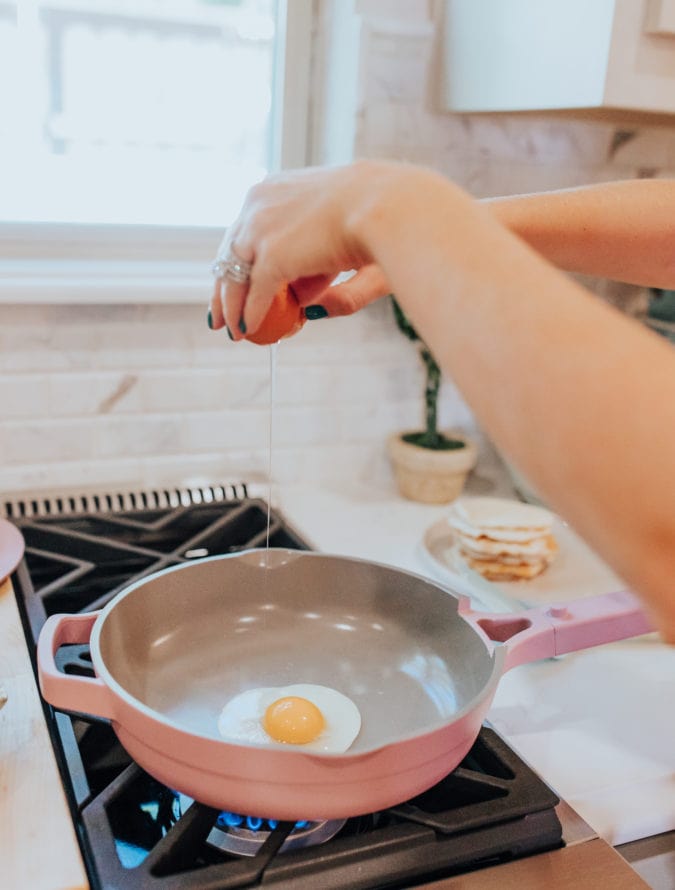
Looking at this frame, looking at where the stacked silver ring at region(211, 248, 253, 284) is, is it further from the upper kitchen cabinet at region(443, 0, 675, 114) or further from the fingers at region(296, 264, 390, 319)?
the upper kitchen cabinet at region(443, 0, 675, 114)

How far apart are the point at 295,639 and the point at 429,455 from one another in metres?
0.51

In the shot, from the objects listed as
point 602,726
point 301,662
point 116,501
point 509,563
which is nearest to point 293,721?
point 301,662

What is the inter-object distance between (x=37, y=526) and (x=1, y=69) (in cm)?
62

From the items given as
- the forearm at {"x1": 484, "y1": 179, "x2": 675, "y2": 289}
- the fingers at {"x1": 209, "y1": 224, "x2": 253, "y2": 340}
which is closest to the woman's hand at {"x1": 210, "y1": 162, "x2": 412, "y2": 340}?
the fingers at {"x1": 209, "y1": 224, "x2": 253, "y2": 340}

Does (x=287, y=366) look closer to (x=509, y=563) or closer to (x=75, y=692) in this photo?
(x=509, y=563)

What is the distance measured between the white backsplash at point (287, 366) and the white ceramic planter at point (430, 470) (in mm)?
77

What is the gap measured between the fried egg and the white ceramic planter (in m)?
0.59

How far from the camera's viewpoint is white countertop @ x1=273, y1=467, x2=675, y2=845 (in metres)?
0.73

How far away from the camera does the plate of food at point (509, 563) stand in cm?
108

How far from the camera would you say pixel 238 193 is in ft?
4.63

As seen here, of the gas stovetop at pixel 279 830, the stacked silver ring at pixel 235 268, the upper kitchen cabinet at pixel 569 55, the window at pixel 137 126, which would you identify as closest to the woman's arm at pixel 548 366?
the stacked silver ring at pixel 235 268

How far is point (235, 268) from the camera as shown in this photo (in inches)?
25.9

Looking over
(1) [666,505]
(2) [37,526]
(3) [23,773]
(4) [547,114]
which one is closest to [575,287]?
(1) [666,505]

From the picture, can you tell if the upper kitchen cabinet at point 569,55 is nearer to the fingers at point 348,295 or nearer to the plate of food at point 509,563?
the fingers at point 348,295
